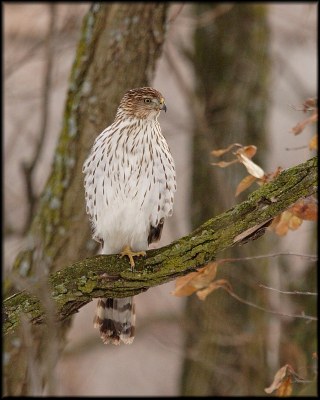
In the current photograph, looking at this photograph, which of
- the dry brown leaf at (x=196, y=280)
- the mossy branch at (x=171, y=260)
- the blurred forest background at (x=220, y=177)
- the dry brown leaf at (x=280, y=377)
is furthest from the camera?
the blurred forest background at (x=220, y=177)

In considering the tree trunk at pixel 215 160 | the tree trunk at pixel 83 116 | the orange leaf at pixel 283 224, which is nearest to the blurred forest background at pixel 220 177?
the tree trunk at pixel 215 160

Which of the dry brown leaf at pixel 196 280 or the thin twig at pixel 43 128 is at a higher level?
the thin twig at pixel 43 128

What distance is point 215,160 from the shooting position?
735 cm

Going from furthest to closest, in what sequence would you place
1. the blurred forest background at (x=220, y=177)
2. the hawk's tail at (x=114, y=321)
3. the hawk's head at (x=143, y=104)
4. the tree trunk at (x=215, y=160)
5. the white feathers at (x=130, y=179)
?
the tree trunk at (x=215, y=160) < the blurred forest background at (x=220, y=177) < the hawk's tail at (x=114, y=321) < the hawk's head at (x=143, y=104) < the white feathers at (x=130, y=179)

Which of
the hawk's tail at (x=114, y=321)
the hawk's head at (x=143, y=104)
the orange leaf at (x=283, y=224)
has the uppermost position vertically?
the hawk's head at (x=143, y=104)

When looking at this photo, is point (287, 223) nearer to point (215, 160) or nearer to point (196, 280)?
point (196, 280)

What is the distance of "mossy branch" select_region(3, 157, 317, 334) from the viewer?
359 centimetres

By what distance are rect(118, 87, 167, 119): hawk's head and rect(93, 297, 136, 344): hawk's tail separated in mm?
1068

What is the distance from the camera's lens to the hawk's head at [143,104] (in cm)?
446

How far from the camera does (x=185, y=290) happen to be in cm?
400

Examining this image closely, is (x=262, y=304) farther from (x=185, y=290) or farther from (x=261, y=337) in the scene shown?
(x=185, y=290)

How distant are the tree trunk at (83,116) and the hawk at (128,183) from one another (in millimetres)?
536

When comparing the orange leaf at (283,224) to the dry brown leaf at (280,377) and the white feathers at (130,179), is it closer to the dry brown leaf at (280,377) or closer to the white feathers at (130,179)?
the dry brown leaf at (280,377)

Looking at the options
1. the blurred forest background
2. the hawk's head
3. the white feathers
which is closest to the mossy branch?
the white feathers
